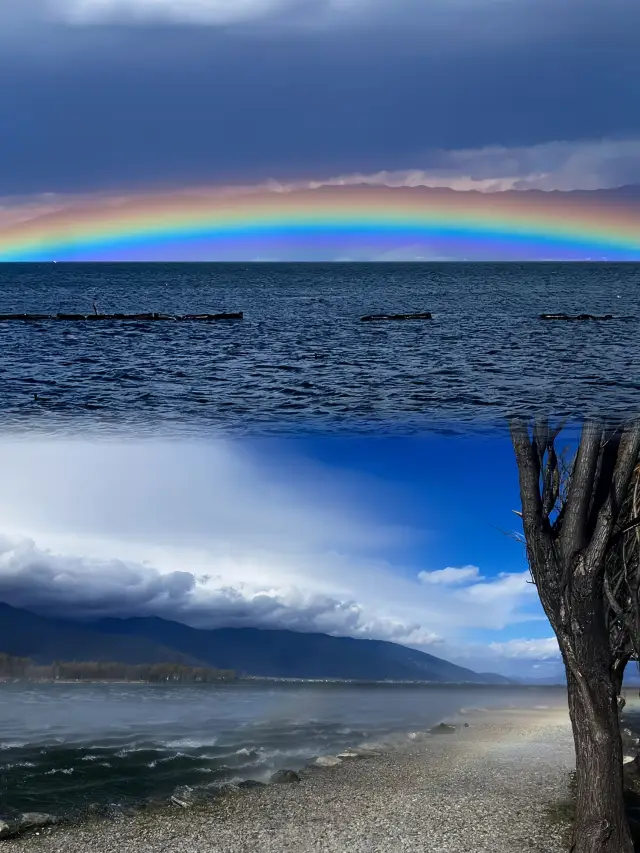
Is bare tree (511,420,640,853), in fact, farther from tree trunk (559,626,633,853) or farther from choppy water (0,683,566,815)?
choppy water (0,683,566,815)

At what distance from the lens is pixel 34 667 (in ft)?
314

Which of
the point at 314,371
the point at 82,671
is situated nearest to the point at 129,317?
the point at 314,371

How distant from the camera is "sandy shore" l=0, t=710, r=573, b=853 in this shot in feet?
48.9

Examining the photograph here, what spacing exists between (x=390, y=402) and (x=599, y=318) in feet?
148

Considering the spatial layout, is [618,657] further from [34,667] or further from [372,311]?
[34,667]

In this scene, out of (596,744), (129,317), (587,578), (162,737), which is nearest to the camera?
(587,578)

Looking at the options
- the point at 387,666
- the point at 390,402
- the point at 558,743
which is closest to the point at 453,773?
the point at 558,743

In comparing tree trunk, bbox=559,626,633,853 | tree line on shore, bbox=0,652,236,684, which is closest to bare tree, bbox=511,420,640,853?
tree trunk, bbox=559,626,633,853

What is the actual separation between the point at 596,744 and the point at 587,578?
2.87 meters

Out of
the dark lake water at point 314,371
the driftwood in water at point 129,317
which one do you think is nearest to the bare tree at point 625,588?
the dark lake water at point 314,371

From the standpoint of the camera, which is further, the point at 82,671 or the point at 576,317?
the point at 82,671

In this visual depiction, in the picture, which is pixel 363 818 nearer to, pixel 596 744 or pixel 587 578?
pixel 596 744

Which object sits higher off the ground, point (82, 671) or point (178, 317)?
point (178, 317)

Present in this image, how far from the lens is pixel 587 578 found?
12398 millimetres
